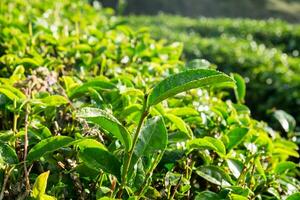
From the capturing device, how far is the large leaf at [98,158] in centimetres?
128

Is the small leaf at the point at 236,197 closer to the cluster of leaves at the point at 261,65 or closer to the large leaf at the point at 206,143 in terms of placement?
the large leaf at the point at 206,143

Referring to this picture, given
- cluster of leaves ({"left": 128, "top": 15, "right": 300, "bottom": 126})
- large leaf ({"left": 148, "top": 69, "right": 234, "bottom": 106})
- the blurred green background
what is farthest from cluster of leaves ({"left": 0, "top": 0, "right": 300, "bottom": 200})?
the blurred green background

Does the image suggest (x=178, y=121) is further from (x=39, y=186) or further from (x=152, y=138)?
(x=39, y=186)

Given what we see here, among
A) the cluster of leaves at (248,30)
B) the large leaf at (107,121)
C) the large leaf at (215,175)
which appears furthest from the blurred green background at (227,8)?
the large leaf at (107,121)

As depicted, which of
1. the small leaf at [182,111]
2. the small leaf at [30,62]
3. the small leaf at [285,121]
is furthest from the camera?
the small leaf at [285,121]

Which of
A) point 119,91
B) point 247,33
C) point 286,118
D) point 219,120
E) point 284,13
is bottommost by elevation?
point 284,13

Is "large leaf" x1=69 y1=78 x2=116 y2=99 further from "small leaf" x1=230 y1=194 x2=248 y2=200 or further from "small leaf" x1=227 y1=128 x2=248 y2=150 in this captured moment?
"small leaf" x1=230 y1=194 x2=248 y2=200

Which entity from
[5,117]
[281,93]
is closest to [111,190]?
[5,117]

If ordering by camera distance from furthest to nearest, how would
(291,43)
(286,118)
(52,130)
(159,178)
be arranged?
(291,43) < (286,118) < (52,130) < (159,178)

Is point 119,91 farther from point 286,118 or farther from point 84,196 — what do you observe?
point 286,118

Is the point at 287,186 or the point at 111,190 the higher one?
the point at 111,190

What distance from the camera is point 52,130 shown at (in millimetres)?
1660

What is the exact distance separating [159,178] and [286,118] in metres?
0.98

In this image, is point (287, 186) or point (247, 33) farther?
point (247, 33)
